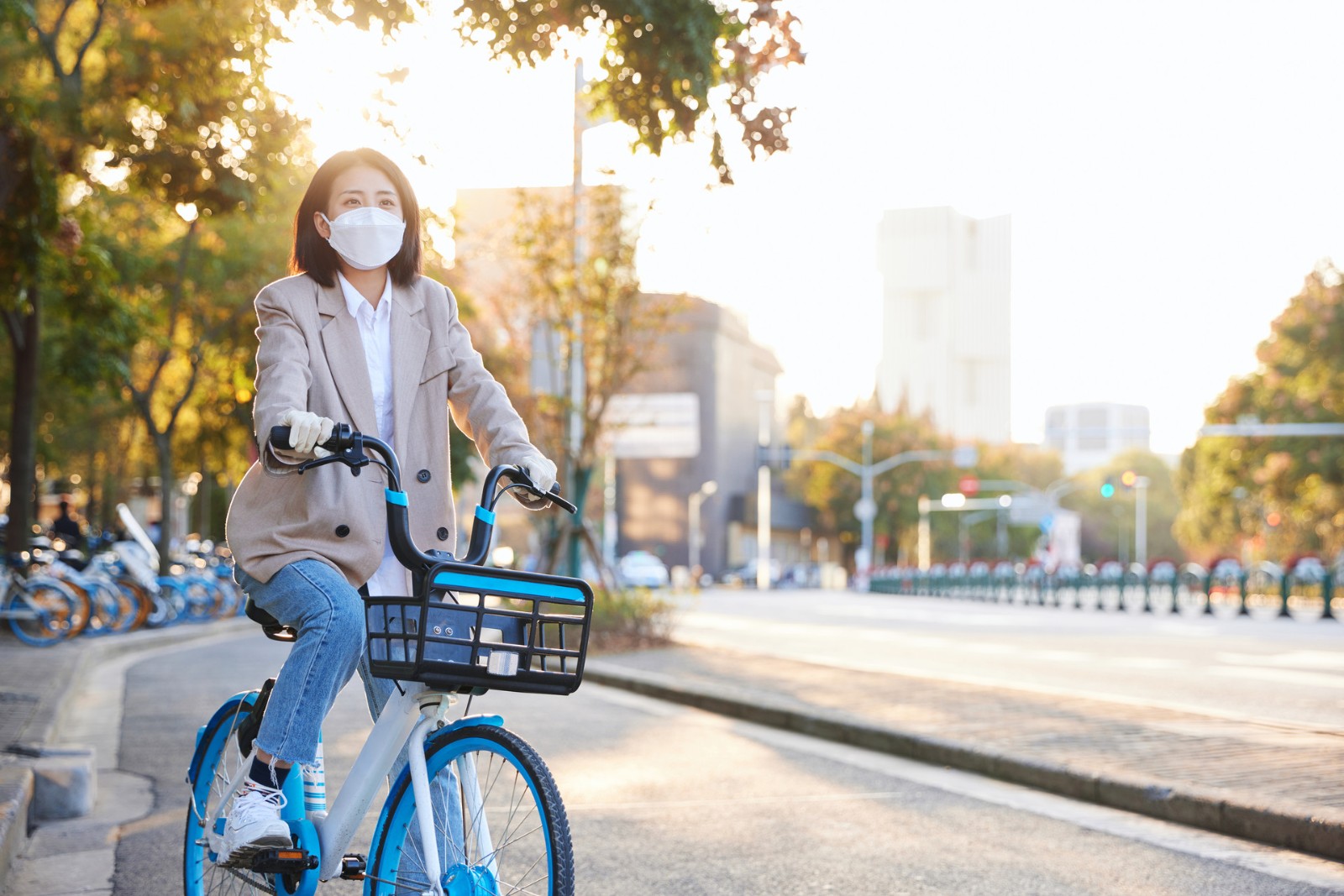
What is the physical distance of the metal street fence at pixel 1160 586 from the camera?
32.4 metres

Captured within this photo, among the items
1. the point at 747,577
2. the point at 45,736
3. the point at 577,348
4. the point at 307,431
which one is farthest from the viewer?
the point at 747,577

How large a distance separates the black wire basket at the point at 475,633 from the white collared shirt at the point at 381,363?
1.24 ft

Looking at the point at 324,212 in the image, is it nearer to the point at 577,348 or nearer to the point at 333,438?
the point at 333,438

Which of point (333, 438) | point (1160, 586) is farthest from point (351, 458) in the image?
point (1160, 586)

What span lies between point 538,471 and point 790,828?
305 cm

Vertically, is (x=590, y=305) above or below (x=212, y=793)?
above

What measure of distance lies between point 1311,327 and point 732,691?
33607 mm

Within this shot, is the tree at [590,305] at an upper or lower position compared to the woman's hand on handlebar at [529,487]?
upper

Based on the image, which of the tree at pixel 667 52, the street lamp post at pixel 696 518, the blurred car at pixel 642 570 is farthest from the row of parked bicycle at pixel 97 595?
the street lamp post at pixel 696 518

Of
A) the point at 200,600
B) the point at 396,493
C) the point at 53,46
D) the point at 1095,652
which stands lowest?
the point at 1095,652

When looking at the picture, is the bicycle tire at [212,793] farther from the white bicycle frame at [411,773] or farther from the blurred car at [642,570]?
the blurred car at [642,570]

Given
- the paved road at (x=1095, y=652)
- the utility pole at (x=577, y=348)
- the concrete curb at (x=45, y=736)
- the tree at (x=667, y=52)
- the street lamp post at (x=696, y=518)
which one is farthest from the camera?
the street lamp post at (x=696, y=518)

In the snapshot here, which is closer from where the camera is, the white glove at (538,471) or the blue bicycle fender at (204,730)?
the white glove at (538,471)

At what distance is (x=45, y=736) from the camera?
7.11 m
